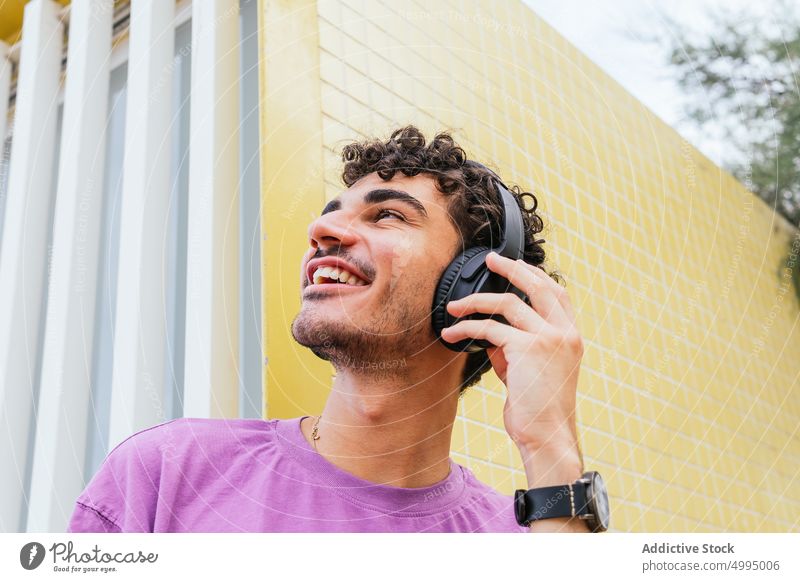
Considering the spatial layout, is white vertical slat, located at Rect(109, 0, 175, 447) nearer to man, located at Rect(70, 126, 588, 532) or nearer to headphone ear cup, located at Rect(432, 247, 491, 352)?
man, located at Rect(70, 126, 588, 532)

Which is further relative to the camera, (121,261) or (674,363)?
(674,363)

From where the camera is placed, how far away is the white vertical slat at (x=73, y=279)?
1042 mm

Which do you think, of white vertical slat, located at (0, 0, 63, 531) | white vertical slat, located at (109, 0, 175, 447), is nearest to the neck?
white vertical slat, located at (109, 0, 175, 447)

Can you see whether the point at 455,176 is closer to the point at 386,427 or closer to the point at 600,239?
the point at 386,427

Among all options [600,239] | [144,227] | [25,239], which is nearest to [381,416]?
[144,227]

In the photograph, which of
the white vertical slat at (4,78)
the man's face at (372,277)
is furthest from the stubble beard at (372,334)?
the white vertical slat at (4,78)

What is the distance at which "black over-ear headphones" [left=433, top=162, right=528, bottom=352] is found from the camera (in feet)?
2.65

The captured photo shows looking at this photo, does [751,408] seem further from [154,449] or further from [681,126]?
[154,449]

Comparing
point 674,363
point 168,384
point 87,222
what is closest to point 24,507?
point 168,384

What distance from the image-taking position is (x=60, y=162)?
3.99ft

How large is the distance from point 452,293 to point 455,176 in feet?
0.56
